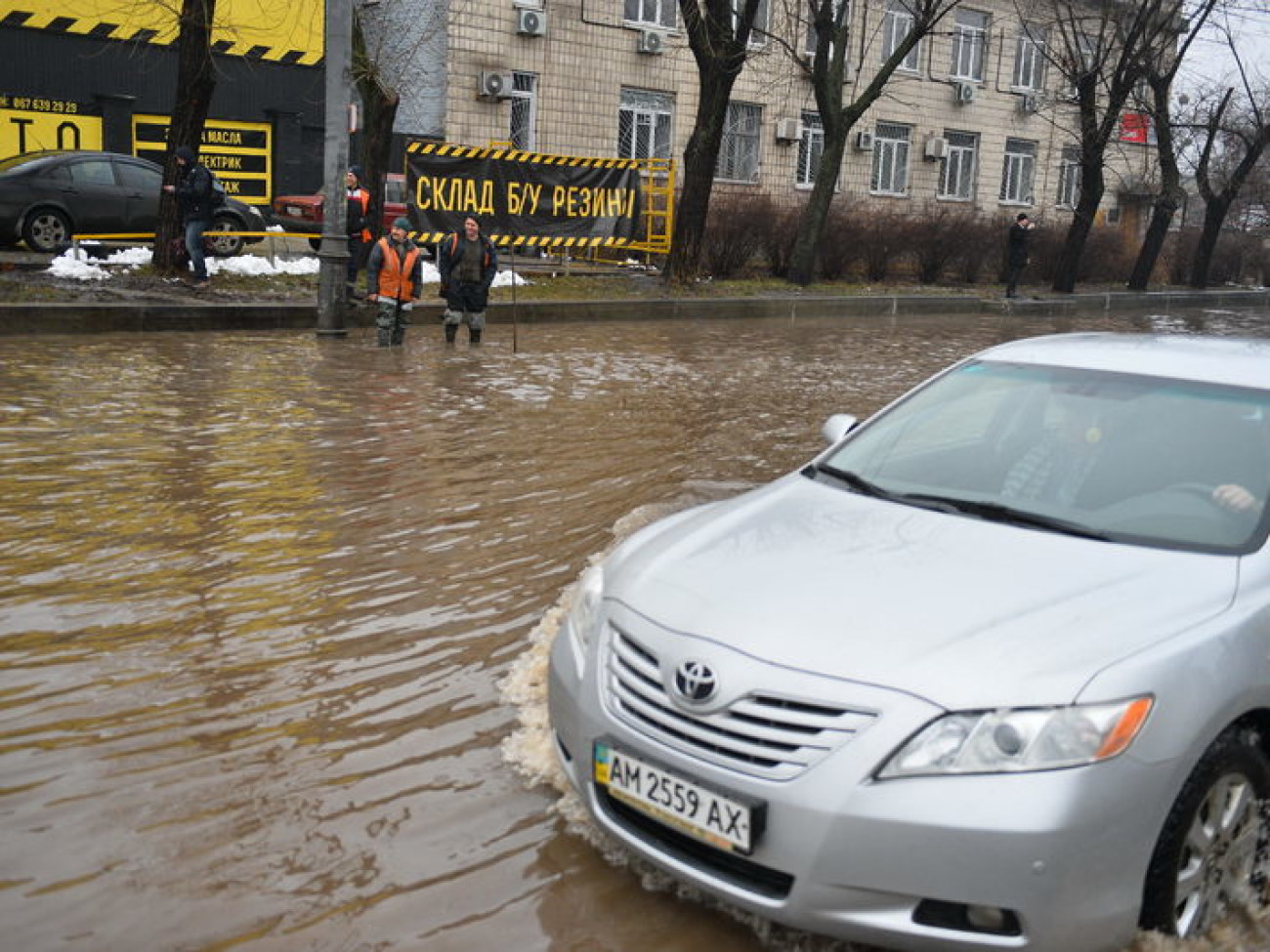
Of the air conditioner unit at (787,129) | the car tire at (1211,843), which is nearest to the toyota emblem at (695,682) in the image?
the car tire at (1211,843)

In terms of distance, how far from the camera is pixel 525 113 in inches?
1195

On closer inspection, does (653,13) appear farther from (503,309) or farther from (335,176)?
(335,176)

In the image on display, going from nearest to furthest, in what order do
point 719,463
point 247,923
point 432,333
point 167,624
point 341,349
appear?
point 247,923
point 167,624
point 719,463
point 341,349
point 432,333

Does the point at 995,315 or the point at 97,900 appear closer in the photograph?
the point at 97,900

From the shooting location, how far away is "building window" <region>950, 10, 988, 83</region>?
38750 mm

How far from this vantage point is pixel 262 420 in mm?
10078

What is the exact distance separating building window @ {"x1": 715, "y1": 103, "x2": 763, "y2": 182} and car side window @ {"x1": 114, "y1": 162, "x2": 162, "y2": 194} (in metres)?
17.0

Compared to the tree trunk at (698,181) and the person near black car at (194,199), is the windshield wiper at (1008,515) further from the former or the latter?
the tree trunk at (698,181)

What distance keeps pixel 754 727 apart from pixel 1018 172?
138ft

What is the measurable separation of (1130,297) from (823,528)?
30.4 meters

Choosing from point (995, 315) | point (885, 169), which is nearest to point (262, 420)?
point (995, 315)

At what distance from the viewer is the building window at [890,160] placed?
37.7 m

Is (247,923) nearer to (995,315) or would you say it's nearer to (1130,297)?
(995,315)

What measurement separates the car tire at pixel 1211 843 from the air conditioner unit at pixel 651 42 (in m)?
29.8
